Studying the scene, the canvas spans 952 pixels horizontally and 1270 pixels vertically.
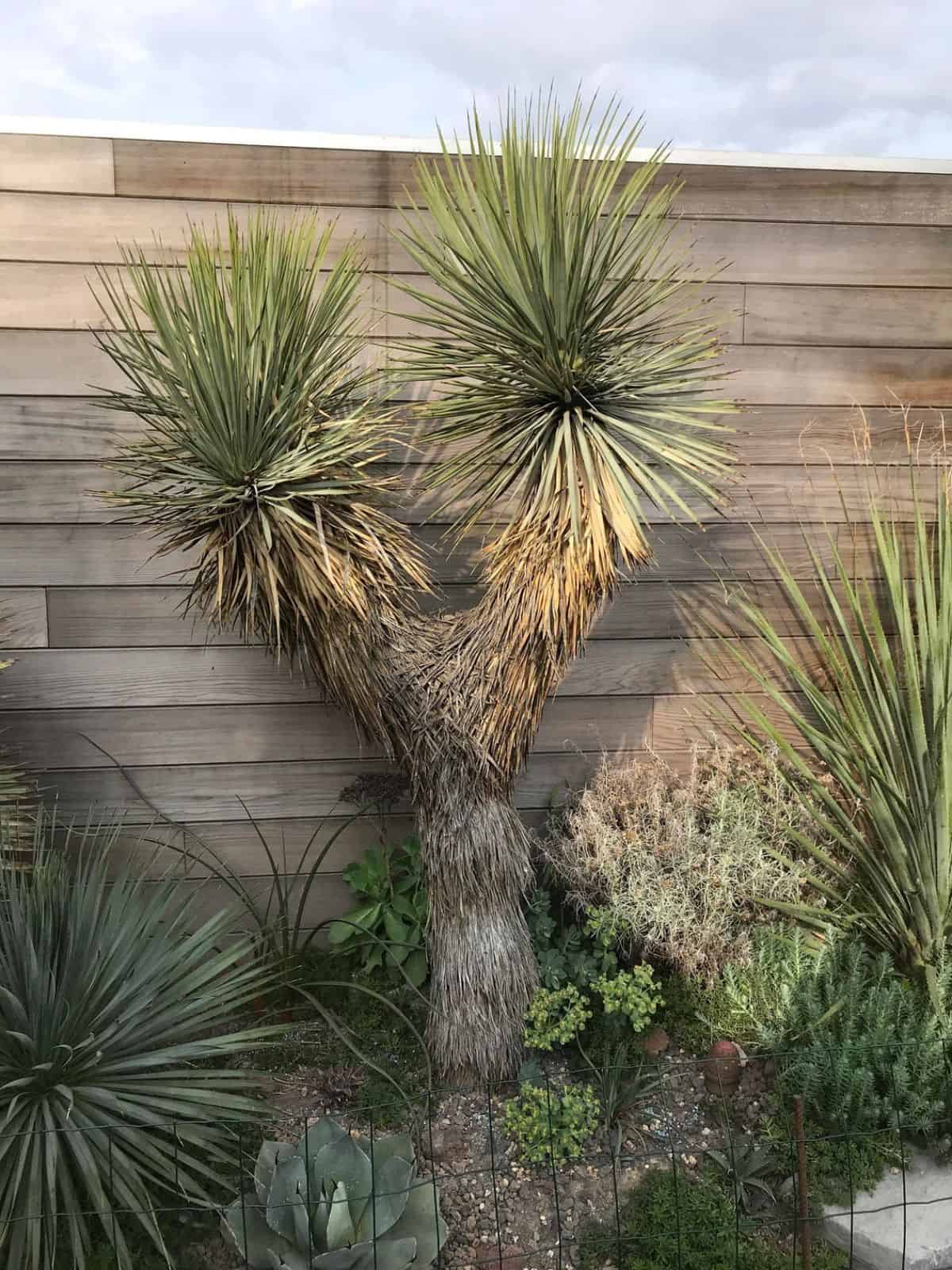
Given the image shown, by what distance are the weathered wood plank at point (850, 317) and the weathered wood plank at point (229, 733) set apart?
1270 millimetres

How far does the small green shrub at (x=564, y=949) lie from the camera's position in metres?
2.56

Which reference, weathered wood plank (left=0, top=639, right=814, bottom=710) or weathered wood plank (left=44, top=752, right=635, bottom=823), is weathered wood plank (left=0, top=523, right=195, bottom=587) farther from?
weathered wood plank (left=44, top=752, right=635, bottom=823)

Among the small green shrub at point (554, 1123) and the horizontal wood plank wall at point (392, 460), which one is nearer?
the small green shrub at point (554, 1123)

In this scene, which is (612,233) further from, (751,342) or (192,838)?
(192,838)

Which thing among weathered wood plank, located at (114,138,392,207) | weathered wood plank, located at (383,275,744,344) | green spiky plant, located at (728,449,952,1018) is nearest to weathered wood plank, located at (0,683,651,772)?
green spiky plant, located at (728,449,952,1018)

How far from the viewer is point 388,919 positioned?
2770 millimetres

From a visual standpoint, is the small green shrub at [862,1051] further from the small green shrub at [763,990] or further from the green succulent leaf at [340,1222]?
the green succulent leaf at [340,1222]

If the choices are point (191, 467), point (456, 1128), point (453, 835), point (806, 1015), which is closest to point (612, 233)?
point (191, 467)

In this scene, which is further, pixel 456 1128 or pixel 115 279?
pixel 115 279

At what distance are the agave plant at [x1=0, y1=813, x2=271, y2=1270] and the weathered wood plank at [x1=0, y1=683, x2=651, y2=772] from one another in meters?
0.58

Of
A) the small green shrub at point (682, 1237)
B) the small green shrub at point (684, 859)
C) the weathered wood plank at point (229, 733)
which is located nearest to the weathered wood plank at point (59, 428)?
the weathered wood plank at point (229, 733)

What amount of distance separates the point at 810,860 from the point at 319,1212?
1676mm

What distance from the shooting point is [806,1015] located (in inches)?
93.2

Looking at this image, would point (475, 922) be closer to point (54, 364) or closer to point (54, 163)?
point (54, 364)
